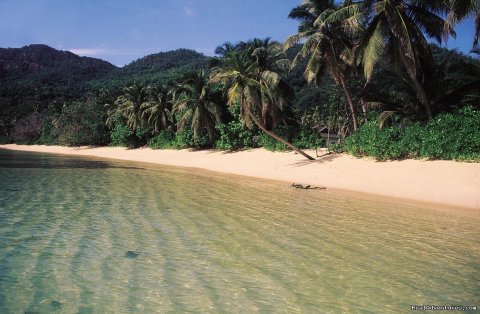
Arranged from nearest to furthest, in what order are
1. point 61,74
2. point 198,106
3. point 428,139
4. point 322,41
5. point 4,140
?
point 428,139, point 322,41, point 198,106, point 4,140, point 61,74

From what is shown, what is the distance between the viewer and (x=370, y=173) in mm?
18234

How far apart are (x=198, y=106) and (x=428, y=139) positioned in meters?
20.3

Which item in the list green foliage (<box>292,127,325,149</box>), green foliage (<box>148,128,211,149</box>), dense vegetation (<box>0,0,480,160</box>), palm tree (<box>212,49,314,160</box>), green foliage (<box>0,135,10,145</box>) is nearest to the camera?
dense vegetation (<box>0,0,480,160</box>)

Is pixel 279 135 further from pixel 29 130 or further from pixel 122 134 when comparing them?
pixel 29 130

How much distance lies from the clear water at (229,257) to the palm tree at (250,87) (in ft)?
48.8

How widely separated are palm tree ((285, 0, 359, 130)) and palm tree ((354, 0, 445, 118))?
110 inches

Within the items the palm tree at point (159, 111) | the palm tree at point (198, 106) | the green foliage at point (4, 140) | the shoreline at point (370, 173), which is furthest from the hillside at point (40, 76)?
the shoreline at point (370, 173)

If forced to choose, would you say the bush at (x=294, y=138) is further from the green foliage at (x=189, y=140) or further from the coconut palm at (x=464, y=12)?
the coconut palm at (x=464, y=12)

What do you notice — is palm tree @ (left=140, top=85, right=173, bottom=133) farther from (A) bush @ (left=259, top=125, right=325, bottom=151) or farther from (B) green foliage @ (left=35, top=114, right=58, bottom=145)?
(B) green foliage @ (left=35, top=114, right=58, bottom=145)

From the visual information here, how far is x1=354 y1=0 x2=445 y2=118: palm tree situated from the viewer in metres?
18.4

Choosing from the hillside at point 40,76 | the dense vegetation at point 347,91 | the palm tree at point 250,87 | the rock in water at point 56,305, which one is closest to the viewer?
the rock in water at point 56,305

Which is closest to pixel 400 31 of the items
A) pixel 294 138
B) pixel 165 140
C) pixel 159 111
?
pixel 294 138

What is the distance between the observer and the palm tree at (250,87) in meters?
25.9

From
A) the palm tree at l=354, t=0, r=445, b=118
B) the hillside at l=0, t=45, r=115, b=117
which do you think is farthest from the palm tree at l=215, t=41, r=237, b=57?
the hillside at l=0, t=45, r=115, b=117
